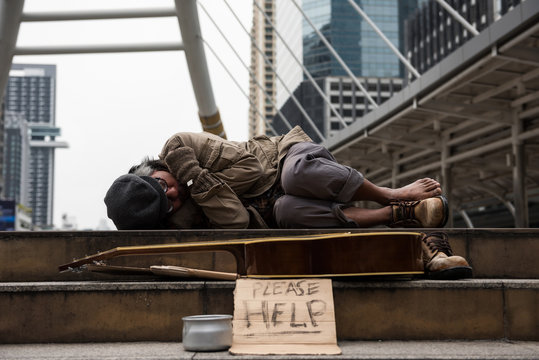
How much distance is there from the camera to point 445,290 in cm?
249

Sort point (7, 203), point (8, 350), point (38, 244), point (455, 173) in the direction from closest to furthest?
point (8, 350), point (38, 244), point (455, 173), point (7, 203)

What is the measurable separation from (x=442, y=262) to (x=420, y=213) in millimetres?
620

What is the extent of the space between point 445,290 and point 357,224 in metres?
0.90

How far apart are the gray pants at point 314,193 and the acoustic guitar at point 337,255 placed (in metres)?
0.86

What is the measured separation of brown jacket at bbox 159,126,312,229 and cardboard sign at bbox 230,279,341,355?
3.02ft

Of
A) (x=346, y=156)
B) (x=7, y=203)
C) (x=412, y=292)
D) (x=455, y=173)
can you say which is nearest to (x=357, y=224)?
→ (x=412, y=292)

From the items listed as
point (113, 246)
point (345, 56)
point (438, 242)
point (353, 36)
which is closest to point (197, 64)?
point (113, 246)

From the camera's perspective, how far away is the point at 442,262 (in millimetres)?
2678

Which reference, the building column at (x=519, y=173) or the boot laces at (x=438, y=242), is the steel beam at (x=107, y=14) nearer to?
the building column at (x=519, y=173)

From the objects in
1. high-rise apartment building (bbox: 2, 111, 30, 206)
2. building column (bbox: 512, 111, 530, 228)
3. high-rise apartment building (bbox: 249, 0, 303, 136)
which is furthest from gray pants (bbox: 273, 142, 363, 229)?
high-rise apartment building (bbox: 2, 111, 30, 206)

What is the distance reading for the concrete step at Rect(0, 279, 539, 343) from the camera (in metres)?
2.47

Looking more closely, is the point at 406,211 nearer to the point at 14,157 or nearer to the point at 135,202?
the point at 135,202

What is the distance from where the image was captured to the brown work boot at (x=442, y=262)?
→ 266 centimetres

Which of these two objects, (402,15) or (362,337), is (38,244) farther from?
(402,15)
